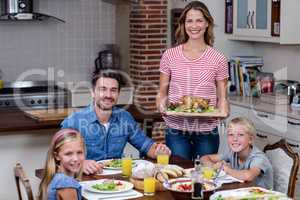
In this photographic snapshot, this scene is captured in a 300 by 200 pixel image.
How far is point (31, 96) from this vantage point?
6.17 meters

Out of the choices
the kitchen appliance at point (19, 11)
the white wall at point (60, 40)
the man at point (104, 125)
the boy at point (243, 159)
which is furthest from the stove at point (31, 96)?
the boy at point (243, 159)

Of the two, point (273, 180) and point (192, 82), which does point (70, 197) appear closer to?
point (273, 180)

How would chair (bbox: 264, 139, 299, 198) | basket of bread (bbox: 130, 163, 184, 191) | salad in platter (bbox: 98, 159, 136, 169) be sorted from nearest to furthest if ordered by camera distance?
basket of bread (bbox: 130, 163, 184, 191)
chair (bbox: 264, 139, 299, 198)
salad in platter (bbox: 98, 159, 136, 169)

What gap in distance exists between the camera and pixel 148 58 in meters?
6.29

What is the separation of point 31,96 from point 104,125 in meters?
2.80

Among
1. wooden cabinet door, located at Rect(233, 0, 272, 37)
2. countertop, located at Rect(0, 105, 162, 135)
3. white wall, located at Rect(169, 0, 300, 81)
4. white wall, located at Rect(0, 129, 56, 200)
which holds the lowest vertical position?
white wall, located at Rect(0, 129, 56, 200)

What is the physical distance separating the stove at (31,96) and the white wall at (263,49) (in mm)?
1547

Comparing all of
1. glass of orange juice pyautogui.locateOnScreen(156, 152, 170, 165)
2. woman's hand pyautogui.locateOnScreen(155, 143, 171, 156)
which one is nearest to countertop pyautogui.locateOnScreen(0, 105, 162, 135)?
woman's hand pyautogui.locateOnScreen(155, 143, 171, 156)

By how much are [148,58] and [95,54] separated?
92 cm

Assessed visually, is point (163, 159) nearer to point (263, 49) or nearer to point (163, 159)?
point (163, 159)

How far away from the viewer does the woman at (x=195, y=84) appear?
3.80 metres

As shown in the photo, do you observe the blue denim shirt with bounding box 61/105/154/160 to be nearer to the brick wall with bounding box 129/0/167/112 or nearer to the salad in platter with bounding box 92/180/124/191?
the salad in platter with bounding box 92/180/124/191

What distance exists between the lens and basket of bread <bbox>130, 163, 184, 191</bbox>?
2871 millimetres

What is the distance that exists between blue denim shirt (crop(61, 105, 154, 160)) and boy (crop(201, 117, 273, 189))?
0.47 metres
